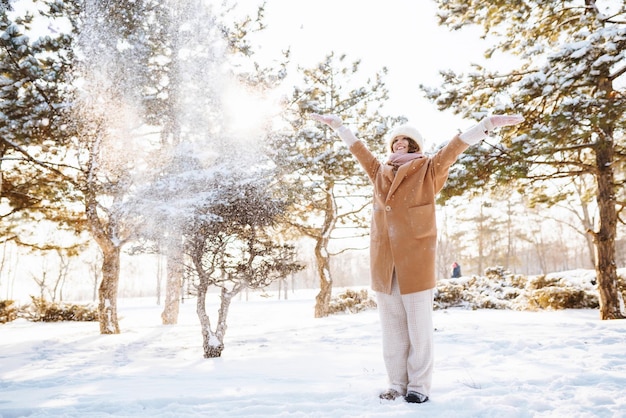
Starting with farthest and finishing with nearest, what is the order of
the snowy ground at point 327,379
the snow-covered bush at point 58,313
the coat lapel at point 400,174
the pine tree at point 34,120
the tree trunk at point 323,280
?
the snow-covered bush at point 58,313 < the tree trunk at point 323,280 < the pine tree at point 34,120 < the coat lapel at point 400,174 < the snowy ground at point 327,379

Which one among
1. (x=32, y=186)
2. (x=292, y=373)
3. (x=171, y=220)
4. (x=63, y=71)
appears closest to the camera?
(x=292, y=373)

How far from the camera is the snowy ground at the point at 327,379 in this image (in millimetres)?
2375

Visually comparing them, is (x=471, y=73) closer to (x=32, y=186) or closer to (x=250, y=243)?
(x=250, y=243)

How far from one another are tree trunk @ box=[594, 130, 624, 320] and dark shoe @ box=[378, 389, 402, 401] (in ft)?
24.0

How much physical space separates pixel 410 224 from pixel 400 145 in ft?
2.28

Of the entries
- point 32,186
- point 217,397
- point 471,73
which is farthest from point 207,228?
point 32,186

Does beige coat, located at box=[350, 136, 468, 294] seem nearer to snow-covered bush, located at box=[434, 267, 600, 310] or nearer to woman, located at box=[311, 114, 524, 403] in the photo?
woman, located at box=[311, 114, 524, 403]

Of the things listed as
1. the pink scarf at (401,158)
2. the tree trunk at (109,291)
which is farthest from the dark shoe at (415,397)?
the tree trunk at (109,291)

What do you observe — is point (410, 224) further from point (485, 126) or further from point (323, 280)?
point (323, 280)

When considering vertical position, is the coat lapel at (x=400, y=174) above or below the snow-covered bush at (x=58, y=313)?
above

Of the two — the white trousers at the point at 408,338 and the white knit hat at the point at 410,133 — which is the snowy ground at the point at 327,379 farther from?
the white knit hat at the point at 410,133

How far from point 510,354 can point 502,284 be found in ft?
38.1

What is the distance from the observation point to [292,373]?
3.81 m

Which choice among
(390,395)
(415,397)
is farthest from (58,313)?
(415,397)
